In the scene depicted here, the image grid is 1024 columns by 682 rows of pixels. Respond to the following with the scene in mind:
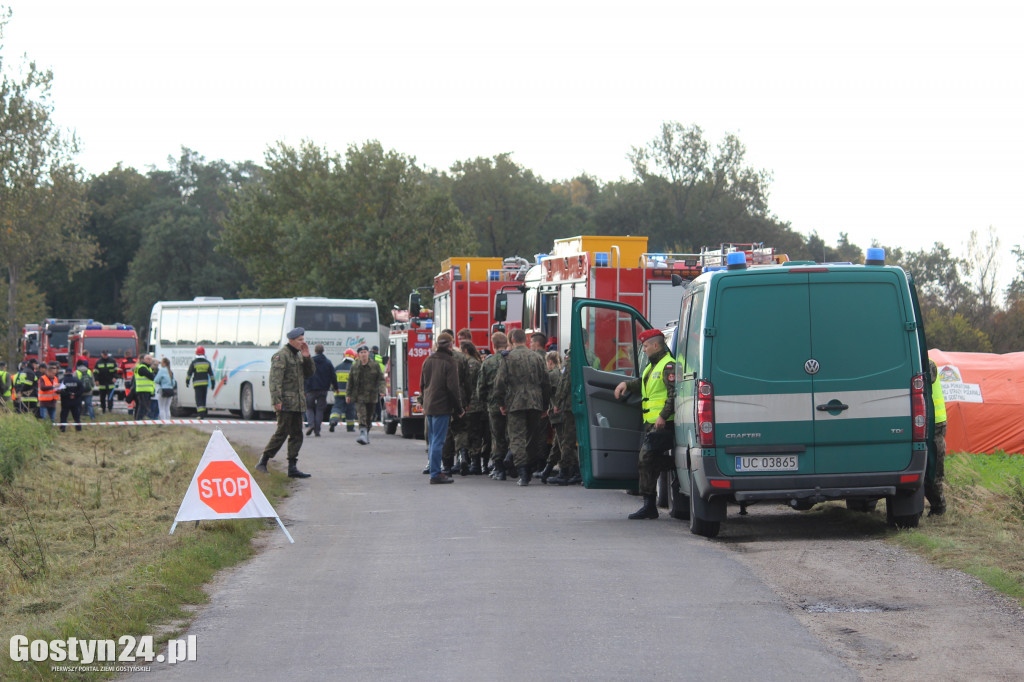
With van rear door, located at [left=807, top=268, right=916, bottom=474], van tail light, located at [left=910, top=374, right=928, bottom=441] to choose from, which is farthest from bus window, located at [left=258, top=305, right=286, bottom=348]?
van tail light, located at [left=910, top=374, right=928, bottom=441]

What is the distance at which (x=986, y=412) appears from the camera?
1856 cm

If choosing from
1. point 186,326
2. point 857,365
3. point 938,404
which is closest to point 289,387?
point 857,365

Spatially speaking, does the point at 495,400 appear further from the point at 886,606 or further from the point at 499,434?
the point at 886,606

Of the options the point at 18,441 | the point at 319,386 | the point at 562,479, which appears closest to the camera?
the point at 562,479

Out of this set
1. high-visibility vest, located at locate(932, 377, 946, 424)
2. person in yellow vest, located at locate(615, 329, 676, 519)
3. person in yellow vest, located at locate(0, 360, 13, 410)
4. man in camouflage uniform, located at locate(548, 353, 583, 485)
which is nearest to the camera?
high-visibility vest, located at locate(932, 377, 946, 424)

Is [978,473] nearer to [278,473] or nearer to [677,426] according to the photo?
[677,426]

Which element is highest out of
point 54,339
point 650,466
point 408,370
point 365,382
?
point 54,339

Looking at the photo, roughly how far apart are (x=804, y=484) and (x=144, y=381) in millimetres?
25421

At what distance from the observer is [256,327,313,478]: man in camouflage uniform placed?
16.5 m

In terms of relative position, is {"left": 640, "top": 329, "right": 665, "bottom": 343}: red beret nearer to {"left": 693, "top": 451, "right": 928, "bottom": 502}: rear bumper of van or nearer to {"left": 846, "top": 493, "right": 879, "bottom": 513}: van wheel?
{"left": 693, "top": 451, "right": 928, "bottom": 502}: rear bumper of van

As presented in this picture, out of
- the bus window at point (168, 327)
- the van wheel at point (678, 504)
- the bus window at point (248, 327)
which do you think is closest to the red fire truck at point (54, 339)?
the bus window at point (168, 327)

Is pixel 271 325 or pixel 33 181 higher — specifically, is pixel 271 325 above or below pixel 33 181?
below

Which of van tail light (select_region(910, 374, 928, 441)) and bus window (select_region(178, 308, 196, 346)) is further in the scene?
bus window (select_region(178, 308, 196, 346))

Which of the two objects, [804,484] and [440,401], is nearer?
[804,484]
